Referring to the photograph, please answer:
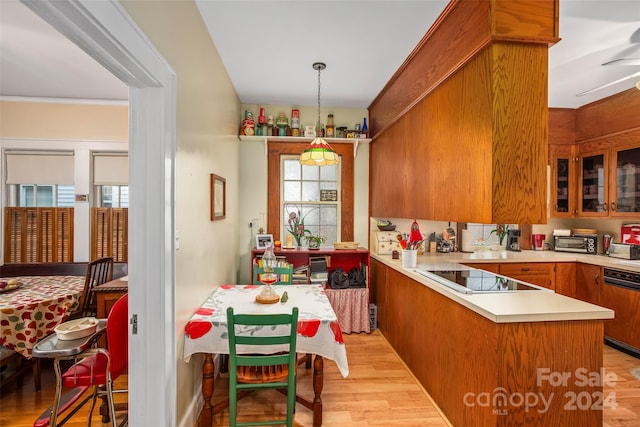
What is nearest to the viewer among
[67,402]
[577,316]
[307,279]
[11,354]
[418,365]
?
[577,316]

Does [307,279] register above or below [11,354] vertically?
above

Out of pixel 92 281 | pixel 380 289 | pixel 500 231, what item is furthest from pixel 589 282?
pixel 92 281

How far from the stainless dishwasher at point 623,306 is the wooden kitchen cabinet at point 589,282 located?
0.19 ft

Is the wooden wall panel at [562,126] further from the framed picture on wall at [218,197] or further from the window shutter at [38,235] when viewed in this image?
the window shutter at [38,235]

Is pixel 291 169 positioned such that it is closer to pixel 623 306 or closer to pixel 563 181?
pixel 563 181

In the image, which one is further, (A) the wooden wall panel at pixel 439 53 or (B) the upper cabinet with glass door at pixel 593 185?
(B) the upper cabinet with glass door at pixel 593 185

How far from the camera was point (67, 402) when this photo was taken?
2.05 m

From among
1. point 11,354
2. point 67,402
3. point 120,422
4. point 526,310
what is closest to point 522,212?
point 526,310

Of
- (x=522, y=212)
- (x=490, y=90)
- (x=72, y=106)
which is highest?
(x=72, y=106)

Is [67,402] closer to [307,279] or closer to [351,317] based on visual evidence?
[307,279]

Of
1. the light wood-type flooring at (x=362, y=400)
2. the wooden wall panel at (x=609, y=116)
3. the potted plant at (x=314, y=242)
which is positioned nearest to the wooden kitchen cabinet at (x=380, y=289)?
the light wood-type flooring at (x=362, y=400)

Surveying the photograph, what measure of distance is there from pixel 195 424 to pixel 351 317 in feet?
6.31

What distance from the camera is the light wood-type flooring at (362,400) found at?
2.06 m

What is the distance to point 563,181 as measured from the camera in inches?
150
